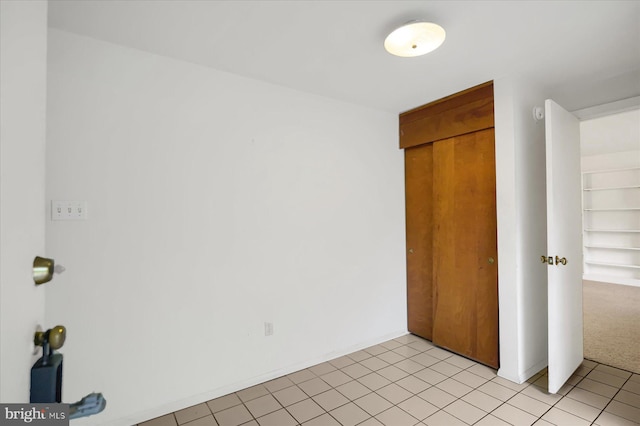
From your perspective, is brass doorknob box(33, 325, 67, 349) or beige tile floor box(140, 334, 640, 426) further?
beige tile floor box(140, 334, 640, 426)

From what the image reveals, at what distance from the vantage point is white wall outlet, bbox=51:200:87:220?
1780 millimetres

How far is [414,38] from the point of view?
5.89 ft

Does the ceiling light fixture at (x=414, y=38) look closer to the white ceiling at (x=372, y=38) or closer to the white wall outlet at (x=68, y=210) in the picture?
the white ceiling at (x=372, y=38)

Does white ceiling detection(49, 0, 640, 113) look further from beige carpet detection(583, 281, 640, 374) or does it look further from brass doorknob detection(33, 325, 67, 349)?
beige carpet detection(583, 281, 640, 374)

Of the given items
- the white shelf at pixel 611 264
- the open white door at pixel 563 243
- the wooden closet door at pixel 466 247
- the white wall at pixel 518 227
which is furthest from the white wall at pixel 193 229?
the white shelf at pixel 611 264

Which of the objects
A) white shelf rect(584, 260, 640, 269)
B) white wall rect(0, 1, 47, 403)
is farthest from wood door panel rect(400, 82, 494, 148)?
white shelf rect(584, 260, 640, 269)

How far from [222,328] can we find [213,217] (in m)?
0.84

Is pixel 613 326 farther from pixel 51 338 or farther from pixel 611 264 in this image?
pixel 51 338

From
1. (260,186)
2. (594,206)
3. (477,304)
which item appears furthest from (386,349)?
(594,206)

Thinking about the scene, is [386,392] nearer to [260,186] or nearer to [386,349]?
[386,349]

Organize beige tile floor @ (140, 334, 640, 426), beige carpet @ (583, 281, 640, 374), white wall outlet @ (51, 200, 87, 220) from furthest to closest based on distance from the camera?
1. beige carpet @ (583, 281, 640, 374)
2. beige tile floor @ (140, 334, 640, 426)
3. white wall outlet @ (51, 200, 87, 220)

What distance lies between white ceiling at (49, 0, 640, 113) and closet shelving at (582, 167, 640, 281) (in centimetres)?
433

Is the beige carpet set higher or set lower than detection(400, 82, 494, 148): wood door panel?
lower

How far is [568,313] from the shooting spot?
2.48 metres
